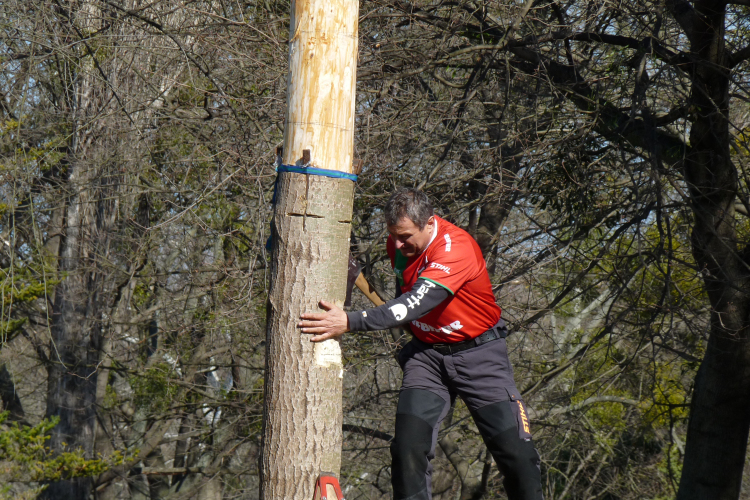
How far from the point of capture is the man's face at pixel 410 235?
3.78 m

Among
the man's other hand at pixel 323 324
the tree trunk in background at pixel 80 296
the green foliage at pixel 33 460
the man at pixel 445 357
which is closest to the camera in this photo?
the man's other hand at pixel 323 324

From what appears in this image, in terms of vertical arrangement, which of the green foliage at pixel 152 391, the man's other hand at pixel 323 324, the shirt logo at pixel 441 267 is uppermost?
the shirt logo at pixel 441 267

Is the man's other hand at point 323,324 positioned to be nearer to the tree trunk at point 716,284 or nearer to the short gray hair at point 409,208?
the short gray hair at point 409,208

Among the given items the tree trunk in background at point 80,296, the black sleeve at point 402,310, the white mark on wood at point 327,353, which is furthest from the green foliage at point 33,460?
the black sleeve at point 402,310

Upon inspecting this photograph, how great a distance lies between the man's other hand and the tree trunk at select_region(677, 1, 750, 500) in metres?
3.55

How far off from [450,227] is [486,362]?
0.79 m

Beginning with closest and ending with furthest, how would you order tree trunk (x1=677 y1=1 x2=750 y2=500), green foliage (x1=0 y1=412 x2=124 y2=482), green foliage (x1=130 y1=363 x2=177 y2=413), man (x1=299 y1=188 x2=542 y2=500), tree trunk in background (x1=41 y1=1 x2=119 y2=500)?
man (x1=299 y1=188 x2=542 y2=500) → tree trunk (x1=677 y1=1 x2=750 y2=500) → green foliage (x1=0 y1=412 x2=124 y2=482) → tree trunk in background (x1=41 y1=1 x2=119 y2=500) → green foliage (x1=130 y1=363 x2=177 y2=413)

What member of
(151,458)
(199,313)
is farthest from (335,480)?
(151,458)

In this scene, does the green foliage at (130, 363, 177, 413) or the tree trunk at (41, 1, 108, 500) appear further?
the green foliage at (130, 363, 177, 413)

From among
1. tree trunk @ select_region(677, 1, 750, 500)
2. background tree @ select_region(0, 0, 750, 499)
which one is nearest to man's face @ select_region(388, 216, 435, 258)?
background tree @ select_region(0, 0, 750, 499)

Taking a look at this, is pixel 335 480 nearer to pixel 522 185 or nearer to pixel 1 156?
pixel 522 185

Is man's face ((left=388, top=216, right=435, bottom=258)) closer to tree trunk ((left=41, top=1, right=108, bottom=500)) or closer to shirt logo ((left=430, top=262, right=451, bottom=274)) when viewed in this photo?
shirt logo ((left=430, top=262, right=451, bottom=274))

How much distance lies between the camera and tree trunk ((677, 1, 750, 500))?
578 centimetres

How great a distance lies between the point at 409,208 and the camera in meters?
3.76
